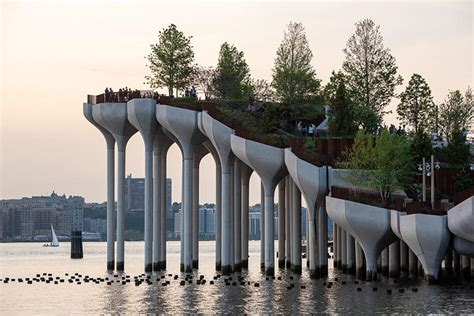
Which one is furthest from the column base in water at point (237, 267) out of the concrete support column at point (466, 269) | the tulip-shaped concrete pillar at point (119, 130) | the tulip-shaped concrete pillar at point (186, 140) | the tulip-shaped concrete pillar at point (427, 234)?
the tulip-shaped concrete pillar at point (427, 234)

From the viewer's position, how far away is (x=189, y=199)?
93.2 metres

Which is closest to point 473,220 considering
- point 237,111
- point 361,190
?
point 361,190

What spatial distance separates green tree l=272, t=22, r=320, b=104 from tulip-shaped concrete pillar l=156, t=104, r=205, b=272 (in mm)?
21957

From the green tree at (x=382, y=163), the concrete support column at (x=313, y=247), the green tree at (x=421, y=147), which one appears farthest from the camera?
the green tree at (x=421, y=147)

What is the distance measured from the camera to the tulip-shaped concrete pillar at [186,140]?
90.6 m

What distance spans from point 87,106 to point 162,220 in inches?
478

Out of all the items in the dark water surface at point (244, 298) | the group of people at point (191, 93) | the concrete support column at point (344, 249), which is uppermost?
the group of people at point (191, 93)

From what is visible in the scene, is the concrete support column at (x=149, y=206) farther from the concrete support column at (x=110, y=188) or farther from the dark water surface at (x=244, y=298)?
the dark water surface at (x=244, y=298)

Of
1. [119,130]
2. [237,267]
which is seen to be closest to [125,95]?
[119,130]

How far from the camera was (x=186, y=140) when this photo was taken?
9212cm

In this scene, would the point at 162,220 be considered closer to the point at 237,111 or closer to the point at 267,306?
the point at 237,111

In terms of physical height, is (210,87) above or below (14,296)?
above

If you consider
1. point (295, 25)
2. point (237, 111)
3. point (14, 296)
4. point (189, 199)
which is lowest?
point (14, 296)

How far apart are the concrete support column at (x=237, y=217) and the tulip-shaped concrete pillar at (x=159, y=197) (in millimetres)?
6280
